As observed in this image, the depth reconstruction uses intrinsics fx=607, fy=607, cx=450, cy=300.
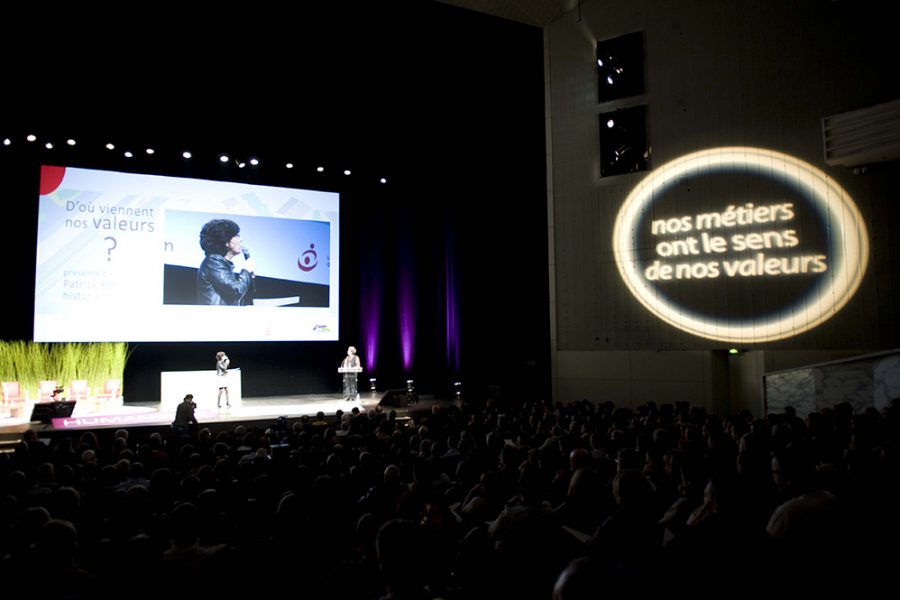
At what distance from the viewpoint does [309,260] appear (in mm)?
14680

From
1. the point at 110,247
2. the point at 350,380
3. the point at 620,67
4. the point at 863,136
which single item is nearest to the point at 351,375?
the point at 350,380

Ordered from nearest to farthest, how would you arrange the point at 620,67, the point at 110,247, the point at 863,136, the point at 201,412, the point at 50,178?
the point at 863,136, the point at 201,412, the point at 50,178, the point at 110,247, the point at 620,67

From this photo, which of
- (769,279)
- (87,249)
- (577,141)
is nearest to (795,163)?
(769,279)

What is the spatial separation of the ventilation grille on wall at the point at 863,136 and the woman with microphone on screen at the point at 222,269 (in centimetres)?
1171

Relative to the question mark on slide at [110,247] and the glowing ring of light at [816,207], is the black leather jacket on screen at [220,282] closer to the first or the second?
the question mark on slide at [110,247]

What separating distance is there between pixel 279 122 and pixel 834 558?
13.0m

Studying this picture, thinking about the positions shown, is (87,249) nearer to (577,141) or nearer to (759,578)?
(577,141)

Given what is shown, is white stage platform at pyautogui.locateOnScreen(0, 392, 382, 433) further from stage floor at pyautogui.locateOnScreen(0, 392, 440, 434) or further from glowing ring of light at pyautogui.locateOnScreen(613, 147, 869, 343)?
glowing ring of light at pyautogui.locateOnScreen(613, 147, 869, 343)

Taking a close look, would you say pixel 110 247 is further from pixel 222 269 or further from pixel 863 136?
pixel 863 136

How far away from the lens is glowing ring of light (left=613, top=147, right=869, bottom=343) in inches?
402

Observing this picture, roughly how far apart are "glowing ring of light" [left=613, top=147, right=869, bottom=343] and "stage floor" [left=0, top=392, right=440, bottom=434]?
5268 millimetres

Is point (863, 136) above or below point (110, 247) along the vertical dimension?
above

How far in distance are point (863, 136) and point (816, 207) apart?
1.31 m

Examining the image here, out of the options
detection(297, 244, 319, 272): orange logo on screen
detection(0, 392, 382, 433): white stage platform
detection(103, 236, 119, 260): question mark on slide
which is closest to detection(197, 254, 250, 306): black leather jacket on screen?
detection(297, 244, 319, 272): orange logo on screen
